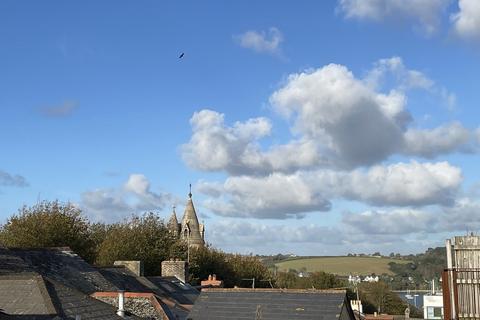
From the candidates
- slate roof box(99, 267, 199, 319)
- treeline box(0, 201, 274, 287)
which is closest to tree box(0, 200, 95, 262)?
treeline box(0, 201, 274, 287)

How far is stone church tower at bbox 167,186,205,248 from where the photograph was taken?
97319 mm

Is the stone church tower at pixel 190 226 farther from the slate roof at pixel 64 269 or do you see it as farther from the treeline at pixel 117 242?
the slate roof at pixel 64 269

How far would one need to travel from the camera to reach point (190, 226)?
99438 millimetres

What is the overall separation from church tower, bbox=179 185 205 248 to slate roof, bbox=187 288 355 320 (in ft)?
235

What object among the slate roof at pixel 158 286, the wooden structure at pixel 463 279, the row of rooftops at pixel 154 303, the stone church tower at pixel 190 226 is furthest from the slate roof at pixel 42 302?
the stone church tower at pixel 190 226

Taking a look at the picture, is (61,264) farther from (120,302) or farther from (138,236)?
(138,236)

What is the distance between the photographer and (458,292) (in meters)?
12.9

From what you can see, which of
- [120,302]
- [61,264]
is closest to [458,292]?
[120,302]

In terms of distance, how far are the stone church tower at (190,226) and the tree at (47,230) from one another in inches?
1327

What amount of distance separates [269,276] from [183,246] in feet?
55.6

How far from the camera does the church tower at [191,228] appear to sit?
3831 inches

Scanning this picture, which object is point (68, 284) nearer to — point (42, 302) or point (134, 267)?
point (42, 302)

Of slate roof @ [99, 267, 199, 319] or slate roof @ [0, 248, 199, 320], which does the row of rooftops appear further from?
slate roof @ [99, 267, 199, 319]

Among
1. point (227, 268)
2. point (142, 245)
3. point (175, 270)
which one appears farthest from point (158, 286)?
point (227, 268)
